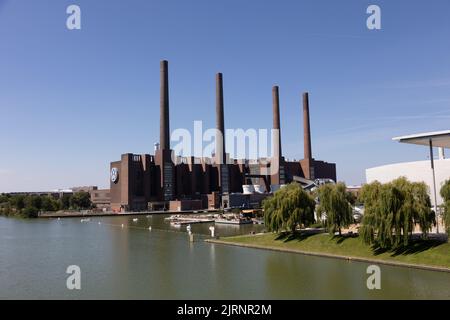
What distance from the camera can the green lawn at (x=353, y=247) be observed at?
30.6m

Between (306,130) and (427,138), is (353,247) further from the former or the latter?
(306,130)

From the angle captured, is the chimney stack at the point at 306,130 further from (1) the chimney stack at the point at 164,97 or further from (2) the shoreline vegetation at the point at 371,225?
(2) the shoreline vegetation at the point at 371,225

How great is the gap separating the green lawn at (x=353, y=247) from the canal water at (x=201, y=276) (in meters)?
1.50

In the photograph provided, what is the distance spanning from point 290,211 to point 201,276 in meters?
16.2

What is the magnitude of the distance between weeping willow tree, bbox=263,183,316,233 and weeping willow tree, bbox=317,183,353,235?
8.52 feet

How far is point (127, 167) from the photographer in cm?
12719

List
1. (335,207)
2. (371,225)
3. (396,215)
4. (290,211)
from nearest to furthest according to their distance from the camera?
(396,215)
(371,225)
(335,207)
(290,211)

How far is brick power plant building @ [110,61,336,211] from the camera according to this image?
4990 inches

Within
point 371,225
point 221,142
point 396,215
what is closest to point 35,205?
point 221,142

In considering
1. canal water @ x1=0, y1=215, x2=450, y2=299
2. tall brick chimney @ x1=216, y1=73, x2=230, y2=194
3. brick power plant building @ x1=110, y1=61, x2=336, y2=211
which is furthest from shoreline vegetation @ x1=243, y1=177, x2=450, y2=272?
tall brick chimney @ x1=216, y1=73, x2=230, y2=194

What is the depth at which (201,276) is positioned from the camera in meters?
30.7

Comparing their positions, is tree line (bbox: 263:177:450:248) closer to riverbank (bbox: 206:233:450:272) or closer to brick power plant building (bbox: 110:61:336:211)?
riverbank (bbox: 206:233:450:272)

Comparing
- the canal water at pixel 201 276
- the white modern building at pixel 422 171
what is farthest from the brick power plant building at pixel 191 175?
the canal water at pixel 201 276

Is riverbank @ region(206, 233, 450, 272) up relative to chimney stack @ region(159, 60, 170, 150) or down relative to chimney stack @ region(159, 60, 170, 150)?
down
